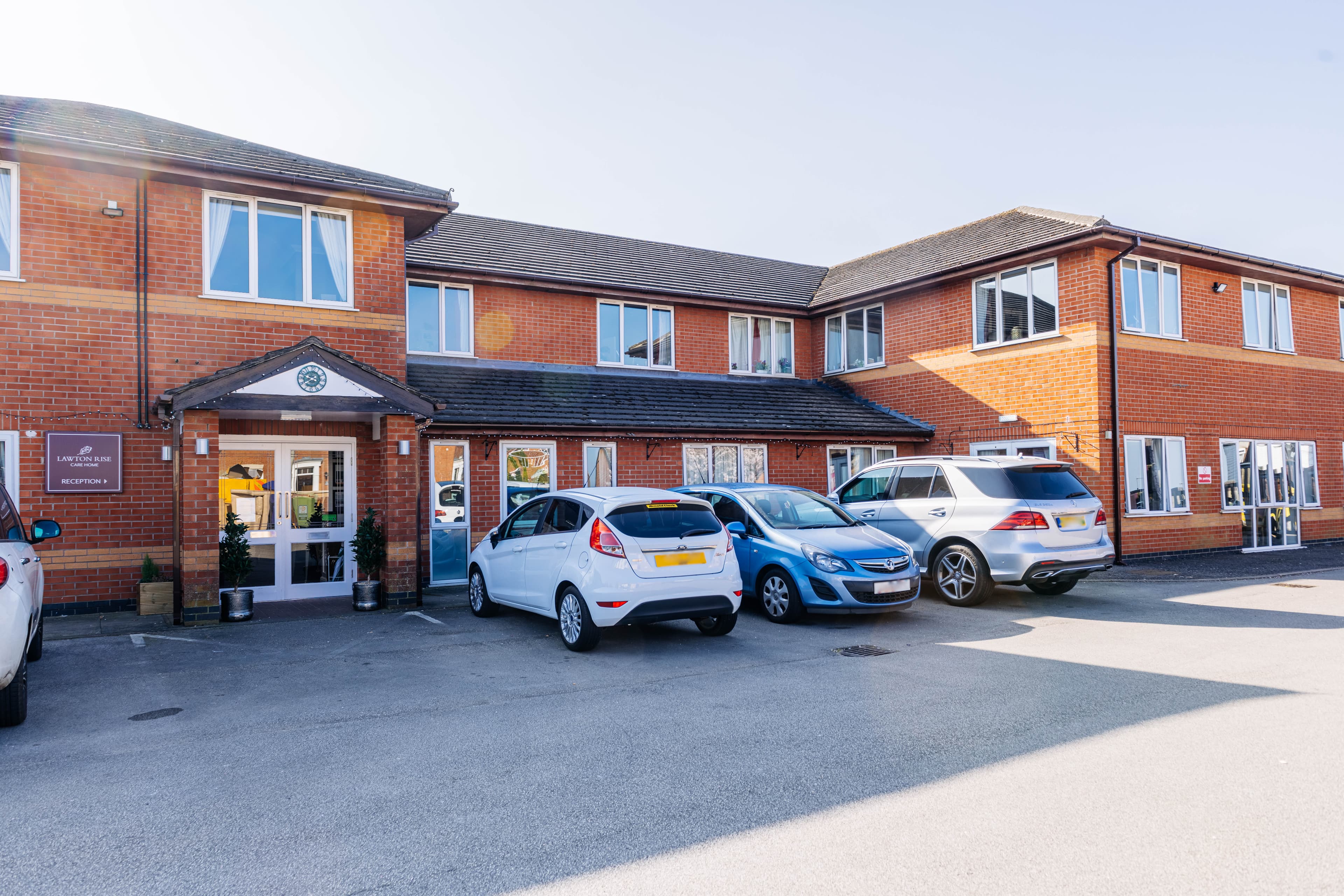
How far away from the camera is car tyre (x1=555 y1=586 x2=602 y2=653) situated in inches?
312

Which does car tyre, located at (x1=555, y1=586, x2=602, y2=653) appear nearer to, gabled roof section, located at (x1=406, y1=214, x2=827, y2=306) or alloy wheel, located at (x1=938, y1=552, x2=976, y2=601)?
alloy wheel, located at (x1=938, y1=552, x2=976, y2=601)

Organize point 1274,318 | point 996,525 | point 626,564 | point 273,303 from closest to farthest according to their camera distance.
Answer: point 626,564
point 996,525
point 273,303
point 1274,318

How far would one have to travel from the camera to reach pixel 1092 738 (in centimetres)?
518

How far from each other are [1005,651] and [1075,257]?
31.7 feet

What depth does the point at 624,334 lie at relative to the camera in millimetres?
17578

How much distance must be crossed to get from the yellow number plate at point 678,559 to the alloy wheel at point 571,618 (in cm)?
83

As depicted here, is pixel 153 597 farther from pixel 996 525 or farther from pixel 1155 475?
pixel 1155 475

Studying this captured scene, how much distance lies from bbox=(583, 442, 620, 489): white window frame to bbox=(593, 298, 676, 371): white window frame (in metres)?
2.57

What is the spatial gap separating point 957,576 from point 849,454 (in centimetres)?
686

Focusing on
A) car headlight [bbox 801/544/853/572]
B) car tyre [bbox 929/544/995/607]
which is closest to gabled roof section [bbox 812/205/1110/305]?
car tyre [bbox 929/544/995/607]

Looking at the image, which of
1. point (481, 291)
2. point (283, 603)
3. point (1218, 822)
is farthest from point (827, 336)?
point (1218, 822)

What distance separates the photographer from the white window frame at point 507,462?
46.4 ft

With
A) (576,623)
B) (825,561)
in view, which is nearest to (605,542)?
(576,623)

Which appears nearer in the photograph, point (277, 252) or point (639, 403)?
point (277, 252)
